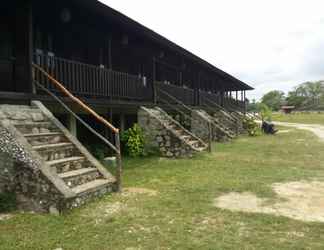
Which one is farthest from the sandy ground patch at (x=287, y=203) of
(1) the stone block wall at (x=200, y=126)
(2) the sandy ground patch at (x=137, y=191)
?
(1) the stone block wall at (x=200, y=126)

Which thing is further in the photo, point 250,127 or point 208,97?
point 250,127

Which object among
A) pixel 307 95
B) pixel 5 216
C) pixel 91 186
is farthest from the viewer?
pixel 307 95

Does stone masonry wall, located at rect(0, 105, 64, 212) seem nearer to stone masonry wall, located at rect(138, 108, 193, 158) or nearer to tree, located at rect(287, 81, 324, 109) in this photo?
stone masonry wall, located at rect(138, 108, 193, 158)

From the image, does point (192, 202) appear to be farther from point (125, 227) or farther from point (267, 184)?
point (267, 184)

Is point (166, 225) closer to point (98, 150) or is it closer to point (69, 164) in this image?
point (69, 164)

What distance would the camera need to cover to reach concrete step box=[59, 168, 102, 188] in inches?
231

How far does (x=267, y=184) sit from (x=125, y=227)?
4.00m

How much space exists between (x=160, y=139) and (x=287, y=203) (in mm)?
6145

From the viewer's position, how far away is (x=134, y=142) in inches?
446

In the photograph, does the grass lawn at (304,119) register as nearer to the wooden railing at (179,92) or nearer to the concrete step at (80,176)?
the wooden railing at (179,92)

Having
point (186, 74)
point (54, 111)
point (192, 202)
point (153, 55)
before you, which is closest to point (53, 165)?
point (192, 202)

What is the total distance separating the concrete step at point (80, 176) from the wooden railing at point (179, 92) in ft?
25.6

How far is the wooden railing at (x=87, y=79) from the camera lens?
8859 mm

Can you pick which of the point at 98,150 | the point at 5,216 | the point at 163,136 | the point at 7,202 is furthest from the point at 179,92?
the point at 5,216
